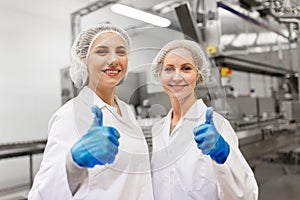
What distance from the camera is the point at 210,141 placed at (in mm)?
Answer: 663

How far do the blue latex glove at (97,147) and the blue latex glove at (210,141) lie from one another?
0.66 feet

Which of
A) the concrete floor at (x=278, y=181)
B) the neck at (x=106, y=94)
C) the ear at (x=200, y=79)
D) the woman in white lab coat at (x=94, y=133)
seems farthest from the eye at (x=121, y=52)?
the concrete floor at (x=278, y=181)

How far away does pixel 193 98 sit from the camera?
828mm

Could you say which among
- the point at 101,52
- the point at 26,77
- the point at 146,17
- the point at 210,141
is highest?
the point at 26,77

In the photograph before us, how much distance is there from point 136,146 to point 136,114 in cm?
13

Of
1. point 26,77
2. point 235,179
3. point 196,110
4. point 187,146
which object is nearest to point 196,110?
point 196,110

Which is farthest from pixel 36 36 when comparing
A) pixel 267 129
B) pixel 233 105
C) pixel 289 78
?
pixel 289 78

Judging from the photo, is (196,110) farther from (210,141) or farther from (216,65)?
(216,65)

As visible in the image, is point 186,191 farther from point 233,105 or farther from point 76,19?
point 76,19

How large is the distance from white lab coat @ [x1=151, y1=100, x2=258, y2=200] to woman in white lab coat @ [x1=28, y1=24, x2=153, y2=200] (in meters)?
0.05

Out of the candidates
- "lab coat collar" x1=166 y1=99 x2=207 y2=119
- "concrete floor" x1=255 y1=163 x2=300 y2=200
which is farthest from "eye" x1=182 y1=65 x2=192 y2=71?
"concrete floor" x1=255 y1=163 x2=300 y2=200

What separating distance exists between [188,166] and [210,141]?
20cm

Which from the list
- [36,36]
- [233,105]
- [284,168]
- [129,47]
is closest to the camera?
[129,47]

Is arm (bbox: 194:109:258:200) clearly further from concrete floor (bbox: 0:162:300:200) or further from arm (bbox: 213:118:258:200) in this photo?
concrete floor (bbox: 0:162:300:200)
